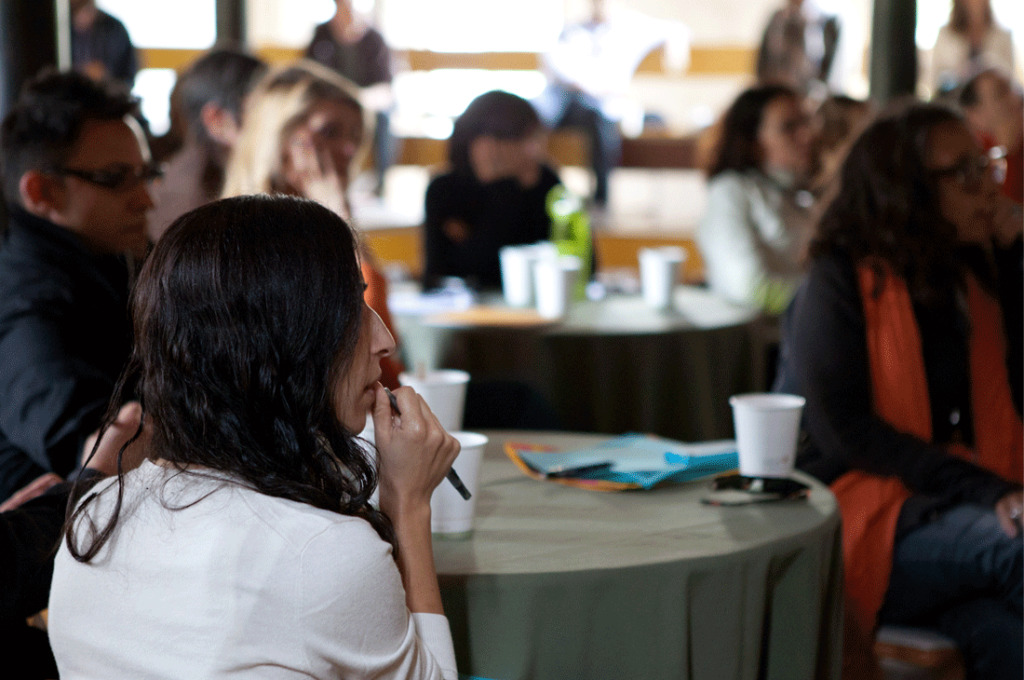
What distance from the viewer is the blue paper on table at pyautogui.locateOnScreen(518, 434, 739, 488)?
1.81 metres

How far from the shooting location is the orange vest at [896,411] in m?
2.12

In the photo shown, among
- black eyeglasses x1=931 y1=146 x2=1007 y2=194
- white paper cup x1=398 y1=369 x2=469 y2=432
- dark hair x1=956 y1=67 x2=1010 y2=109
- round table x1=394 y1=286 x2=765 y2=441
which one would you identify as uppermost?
dark hair x1=956 y1=67 x2=1010 y2=109

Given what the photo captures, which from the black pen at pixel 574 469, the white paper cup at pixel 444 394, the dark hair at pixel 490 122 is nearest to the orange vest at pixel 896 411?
the black pen at pixel 574 469

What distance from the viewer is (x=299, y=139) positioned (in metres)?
2.90

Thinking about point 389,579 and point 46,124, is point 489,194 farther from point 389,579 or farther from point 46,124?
point 389,579

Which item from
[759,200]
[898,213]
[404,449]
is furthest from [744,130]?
[404,449]

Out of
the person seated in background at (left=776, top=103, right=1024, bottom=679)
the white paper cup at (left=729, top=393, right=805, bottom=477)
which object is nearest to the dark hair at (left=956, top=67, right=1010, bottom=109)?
the person seated in background at (left=776, top=103, right=1024, bottom=679)

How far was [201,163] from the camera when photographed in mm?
3262

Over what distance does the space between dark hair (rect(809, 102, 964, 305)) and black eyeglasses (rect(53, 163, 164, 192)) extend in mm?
1348

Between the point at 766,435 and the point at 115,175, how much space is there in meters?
1.27

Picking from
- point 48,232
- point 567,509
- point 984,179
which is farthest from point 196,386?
point 984,179

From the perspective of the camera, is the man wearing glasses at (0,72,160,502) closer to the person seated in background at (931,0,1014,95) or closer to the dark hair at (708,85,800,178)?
the dark hair at (708,85,800,178)

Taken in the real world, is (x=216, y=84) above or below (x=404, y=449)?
above

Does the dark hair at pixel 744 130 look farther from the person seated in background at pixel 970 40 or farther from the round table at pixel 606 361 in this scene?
the person seated in background at pixel 970 40
